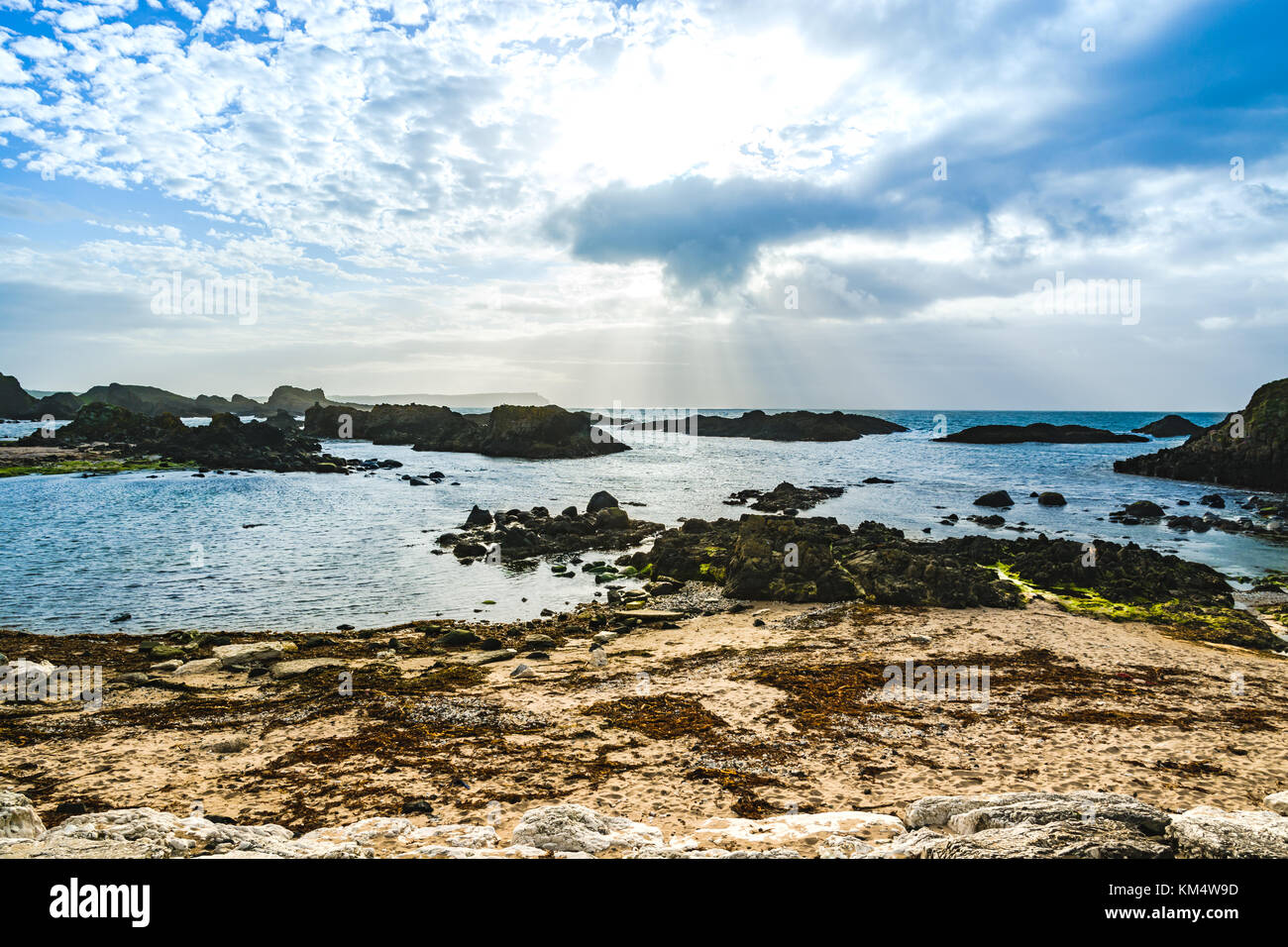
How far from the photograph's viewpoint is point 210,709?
13.3 metres

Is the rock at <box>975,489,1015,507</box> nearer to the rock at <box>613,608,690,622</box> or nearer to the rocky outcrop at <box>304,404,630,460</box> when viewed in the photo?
the rock at <box>613,608,690,622</box>

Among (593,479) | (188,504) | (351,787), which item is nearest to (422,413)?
(593,479)

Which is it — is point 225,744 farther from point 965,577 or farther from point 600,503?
point 600,503

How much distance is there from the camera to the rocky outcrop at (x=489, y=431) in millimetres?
101438

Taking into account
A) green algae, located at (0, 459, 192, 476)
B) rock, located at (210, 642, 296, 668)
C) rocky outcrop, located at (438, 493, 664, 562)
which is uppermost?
green algae, located at (0, 459, 192, 476)

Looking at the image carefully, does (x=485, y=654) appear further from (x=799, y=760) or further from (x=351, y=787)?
(x=799, y=760)

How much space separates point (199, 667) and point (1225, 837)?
19894 mm

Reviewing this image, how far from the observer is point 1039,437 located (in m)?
134

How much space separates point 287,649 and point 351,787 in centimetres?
990

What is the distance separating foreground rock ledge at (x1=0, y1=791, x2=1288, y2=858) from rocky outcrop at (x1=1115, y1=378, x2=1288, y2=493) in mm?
67972

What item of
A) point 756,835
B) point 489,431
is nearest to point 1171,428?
point 489,431

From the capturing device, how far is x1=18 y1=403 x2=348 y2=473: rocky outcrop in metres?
74.9

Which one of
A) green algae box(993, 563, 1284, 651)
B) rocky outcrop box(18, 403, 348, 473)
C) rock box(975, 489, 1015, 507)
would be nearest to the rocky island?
green algae box(993, 563, 1284, 651)
